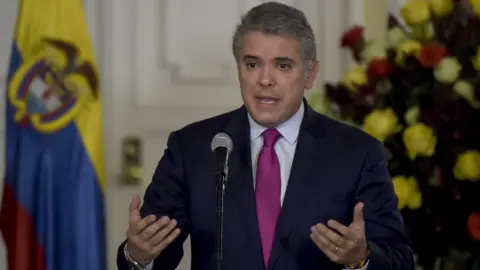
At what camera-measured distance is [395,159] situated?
7.32ft

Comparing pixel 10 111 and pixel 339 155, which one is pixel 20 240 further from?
pixel 339 155

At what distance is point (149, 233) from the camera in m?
1.37

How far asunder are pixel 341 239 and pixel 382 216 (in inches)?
9.3

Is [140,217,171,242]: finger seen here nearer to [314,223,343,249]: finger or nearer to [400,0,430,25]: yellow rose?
[314,223,343,249]: finger

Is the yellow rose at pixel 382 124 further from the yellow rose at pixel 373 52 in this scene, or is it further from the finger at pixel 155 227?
the finger at pixel 155 227

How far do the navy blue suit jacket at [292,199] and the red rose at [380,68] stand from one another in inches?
27.0

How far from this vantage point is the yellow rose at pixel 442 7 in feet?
7.00

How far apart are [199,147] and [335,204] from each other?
1.09 ft

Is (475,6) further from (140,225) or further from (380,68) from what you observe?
(140,225)

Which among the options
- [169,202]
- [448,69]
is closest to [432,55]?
[448,69]

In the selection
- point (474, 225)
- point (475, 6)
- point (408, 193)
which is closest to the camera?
point (474, 225)

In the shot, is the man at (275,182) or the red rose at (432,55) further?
the red rose at (432,55)

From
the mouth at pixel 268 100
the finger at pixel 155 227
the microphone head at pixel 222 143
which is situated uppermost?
the mouth at pixel 268 100

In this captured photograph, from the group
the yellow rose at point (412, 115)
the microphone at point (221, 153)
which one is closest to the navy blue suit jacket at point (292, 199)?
the microphone at point (221, 153)
